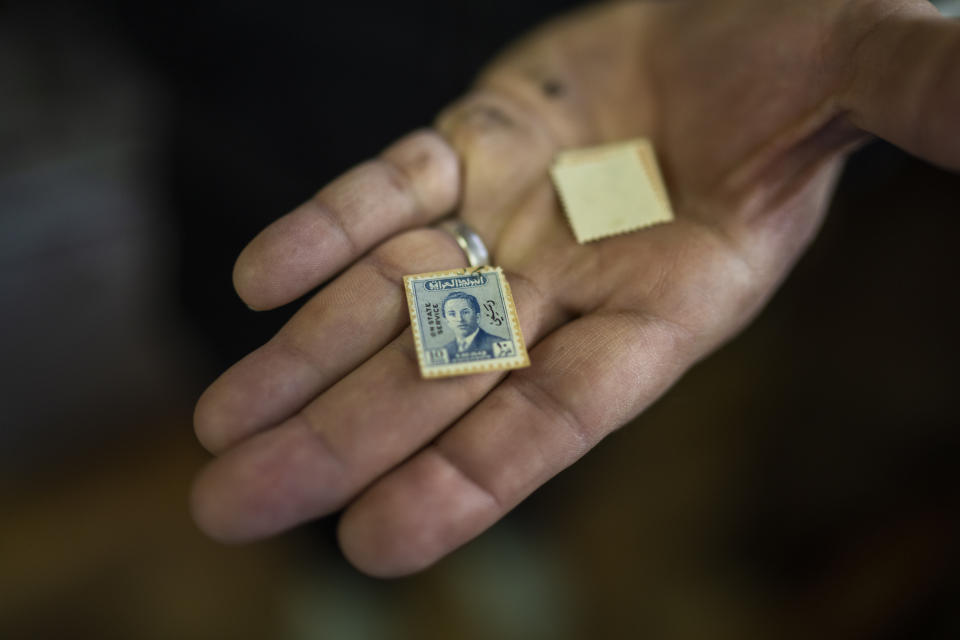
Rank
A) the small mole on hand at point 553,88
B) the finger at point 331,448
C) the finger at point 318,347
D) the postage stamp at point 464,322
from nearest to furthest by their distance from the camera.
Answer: the finger at point 331,448 → the finger at point 318,347 → the postage stamp at point 464,322 → the small mole on hand at point 553,88

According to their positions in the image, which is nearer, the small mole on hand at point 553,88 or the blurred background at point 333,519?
the small mole on hand at point 553,88

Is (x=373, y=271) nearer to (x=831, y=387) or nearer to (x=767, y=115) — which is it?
(x=767, y=115)

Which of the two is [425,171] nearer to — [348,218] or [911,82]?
[348,218]

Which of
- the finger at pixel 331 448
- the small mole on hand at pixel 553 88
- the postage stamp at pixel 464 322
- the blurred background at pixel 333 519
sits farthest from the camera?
the blurred background at pixel 333 519

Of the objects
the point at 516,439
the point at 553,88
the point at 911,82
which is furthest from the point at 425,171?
the point at 911,82

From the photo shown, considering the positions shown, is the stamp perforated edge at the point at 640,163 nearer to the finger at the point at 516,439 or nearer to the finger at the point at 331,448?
the finger at the point at 516,439

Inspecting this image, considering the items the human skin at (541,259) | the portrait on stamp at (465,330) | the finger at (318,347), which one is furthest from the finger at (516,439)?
the finger at (318,347)

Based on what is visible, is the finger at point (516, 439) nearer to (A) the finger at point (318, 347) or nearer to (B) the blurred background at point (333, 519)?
(A) the finger at point (318, 347)

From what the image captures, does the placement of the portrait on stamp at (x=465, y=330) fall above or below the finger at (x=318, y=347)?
below
